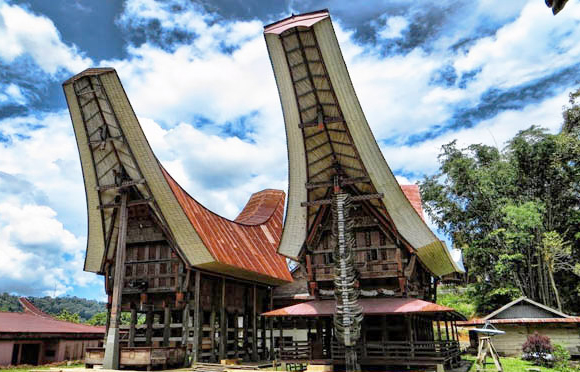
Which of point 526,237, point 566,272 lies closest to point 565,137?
point 526,237

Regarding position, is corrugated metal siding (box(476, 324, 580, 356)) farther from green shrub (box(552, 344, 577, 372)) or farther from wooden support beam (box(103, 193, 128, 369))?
wooden support beam (box(103, 193, 128, 369))

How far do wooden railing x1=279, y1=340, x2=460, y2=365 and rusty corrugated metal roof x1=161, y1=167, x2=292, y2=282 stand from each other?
424 centimetres

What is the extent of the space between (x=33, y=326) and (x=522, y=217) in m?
26.9

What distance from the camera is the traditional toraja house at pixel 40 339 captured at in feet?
57.3

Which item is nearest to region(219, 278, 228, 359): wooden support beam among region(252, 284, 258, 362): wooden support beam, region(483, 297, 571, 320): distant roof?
region(252, 284, 258, 362): wooden support beam

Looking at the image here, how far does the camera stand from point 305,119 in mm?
15258

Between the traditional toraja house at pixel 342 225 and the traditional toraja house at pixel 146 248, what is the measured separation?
3461 mm

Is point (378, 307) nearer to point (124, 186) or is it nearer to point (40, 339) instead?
point (124, 186)

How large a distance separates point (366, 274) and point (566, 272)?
813 inches

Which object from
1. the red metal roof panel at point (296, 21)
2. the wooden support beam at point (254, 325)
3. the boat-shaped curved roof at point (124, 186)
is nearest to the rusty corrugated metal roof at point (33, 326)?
the boat-shaped curved roof at point (124, 186)

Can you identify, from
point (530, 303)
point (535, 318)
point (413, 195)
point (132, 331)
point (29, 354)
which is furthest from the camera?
point (530, 303)

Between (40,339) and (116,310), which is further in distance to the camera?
(40,339)

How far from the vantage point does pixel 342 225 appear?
48.6 ft

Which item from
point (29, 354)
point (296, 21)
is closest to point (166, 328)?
point (29, 354)
